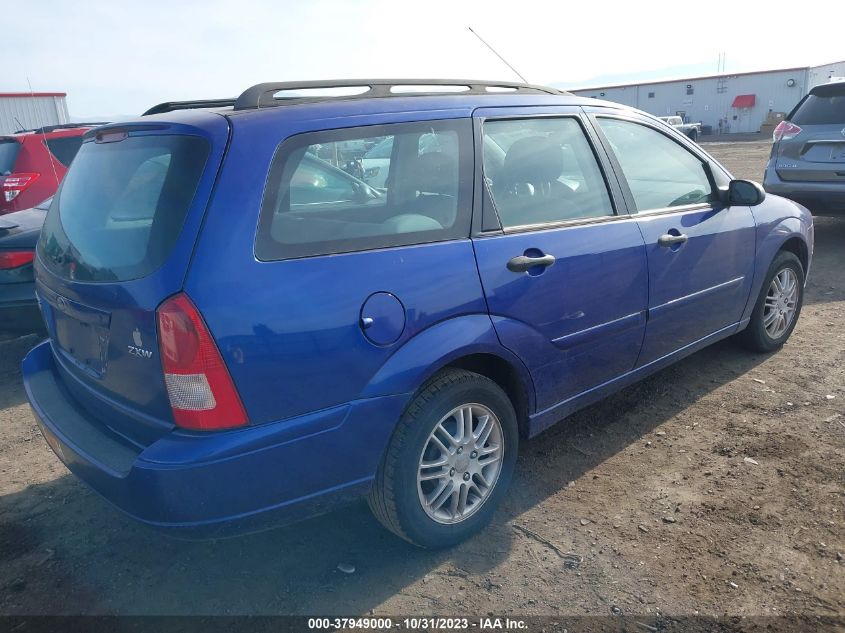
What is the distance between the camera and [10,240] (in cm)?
466

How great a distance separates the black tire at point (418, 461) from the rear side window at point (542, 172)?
714 millimetres

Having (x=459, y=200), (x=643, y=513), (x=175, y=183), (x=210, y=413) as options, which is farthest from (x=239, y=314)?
(x=643, y=513)

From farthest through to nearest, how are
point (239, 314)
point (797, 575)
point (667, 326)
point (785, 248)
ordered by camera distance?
point (785, 248) < point (667, 326) < point (797, 575) < point (239, 314)

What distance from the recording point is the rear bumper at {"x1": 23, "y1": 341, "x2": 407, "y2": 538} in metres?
2.08

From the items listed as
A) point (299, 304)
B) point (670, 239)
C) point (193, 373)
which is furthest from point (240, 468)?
point (670, 239)

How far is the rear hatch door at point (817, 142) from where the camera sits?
7.05 meters

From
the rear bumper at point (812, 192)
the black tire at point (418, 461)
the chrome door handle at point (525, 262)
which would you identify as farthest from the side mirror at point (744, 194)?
the rear bumper at point (812, 192)

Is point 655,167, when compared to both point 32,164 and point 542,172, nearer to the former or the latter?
point 542,172

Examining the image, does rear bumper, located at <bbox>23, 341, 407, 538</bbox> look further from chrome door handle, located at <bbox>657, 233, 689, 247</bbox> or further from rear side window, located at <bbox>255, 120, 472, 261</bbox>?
chrome door handle, located at <bbox>657, 233, 689, 247</bbox>

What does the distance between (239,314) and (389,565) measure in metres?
1.24

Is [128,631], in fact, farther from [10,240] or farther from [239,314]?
[10,240]

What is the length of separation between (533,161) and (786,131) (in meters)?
5.91

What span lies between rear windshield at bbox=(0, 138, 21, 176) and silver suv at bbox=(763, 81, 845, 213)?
8.39 metres

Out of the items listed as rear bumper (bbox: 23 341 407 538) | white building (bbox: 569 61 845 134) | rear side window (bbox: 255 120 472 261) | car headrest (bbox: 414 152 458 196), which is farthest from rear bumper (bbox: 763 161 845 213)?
white building (bbox: 569 61 845 134)
